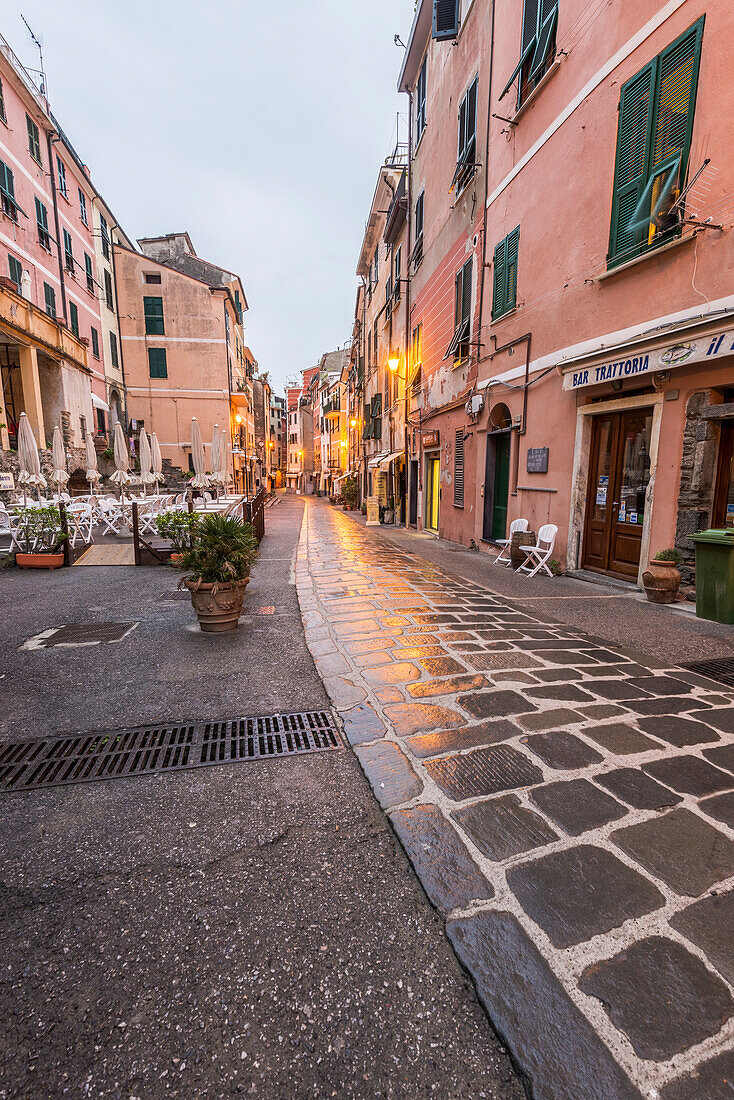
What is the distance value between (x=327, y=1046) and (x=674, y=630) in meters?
4.89

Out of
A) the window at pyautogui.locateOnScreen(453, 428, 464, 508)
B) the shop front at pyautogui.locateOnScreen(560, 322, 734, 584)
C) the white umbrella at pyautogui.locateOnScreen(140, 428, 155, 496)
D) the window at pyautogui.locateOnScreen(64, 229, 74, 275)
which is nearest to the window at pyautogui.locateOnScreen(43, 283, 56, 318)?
the window at pyautogui.locateOnScreen(64, 229, 74, 275)

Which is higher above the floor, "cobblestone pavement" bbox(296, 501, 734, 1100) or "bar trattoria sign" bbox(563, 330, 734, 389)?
"bar trattoria sign" bbox(563, 330, 734, 389)

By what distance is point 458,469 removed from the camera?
12758 millimetres

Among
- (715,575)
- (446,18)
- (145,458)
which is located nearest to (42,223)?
(145,458)

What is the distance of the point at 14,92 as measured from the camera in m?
16.2

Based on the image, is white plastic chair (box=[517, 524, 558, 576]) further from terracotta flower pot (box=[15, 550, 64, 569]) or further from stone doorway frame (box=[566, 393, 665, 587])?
terracotta flower pot (box=[15, 550, 64, 569])

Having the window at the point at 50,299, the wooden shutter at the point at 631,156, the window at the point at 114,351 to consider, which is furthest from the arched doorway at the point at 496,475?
the window at the point at 114,351

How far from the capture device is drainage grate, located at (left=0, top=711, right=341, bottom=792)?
254cm

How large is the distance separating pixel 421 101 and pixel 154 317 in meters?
18.7

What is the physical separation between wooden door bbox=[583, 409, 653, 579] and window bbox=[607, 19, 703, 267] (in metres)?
2.21

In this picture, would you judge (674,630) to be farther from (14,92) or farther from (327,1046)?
(14,92)

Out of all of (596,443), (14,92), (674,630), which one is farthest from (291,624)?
(14,92)

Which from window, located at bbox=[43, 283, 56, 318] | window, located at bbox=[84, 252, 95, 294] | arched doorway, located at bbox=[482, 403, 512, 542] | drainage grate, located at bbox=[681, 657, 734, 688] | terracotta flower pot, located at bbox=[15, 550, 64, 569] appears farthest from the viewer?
window, located at bbox=[84, 252, 95, 294]

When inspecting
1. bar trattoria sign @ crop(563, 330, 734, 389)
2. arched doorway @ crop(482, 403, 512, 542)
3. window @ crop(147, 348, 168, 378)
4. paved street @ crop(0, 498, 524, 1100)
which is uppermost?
window @ crop(147, 348, 168, 378)
